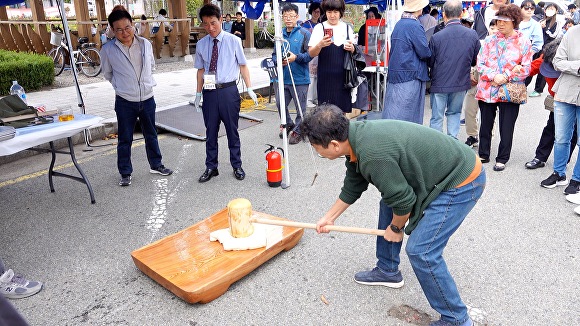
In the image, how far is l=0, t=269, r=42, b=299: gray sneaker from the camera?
9.07 feet

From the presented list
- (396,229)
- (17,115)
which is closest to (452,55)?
(396,229)

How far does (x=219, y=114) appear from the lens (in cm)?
464

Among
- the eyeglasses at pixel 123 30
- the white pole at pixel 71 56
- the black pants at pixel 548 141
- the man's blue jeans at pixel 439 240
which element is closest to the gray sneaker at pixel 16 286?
the man's blue jeans at pixel 439 240

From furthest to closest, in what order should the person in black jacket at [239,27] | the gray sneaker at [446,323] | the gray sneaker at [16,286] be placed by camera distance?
the person in black jacket at [239,27], the gray sneaker at [16,286], the gray sneaker at [446,323]

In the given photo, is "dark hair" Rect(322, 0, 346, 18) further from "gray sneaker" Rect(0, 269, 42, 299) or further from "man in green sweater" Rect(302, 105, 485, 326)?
"gray sneaker" Rect(0, 269, 42, 299)

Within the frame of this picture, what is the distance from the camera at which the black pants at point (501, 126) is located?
485cm

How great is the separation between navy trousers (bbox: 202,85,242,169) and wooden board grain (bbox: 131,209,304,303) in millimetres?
1555

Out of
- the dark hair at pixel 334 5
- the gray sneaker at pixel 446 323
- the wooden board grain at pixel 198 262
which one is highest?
the dark hair at pixel 334 5

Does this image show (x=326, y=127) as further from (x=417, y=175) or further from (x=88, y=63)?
(x=88, y=63)

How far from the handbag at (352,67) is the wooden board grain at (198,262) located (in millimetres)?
3180

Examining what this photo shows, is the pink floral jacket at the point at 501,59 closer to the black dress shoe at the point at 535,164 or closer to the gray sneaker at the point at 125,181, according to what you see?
the black dress shoe at the point at 535,164

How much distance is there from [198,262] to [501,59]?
391cm

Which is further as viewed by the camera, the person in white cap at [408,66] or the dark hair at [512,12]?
the person in white cap at [408,66]

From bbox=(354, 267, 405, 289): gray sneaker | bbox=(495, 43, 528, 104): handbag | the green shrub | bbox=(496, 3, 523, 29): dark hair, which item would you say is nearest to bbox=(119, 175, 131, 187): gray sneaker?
bbox=(354, 267, 405, 289): gray sneaker
